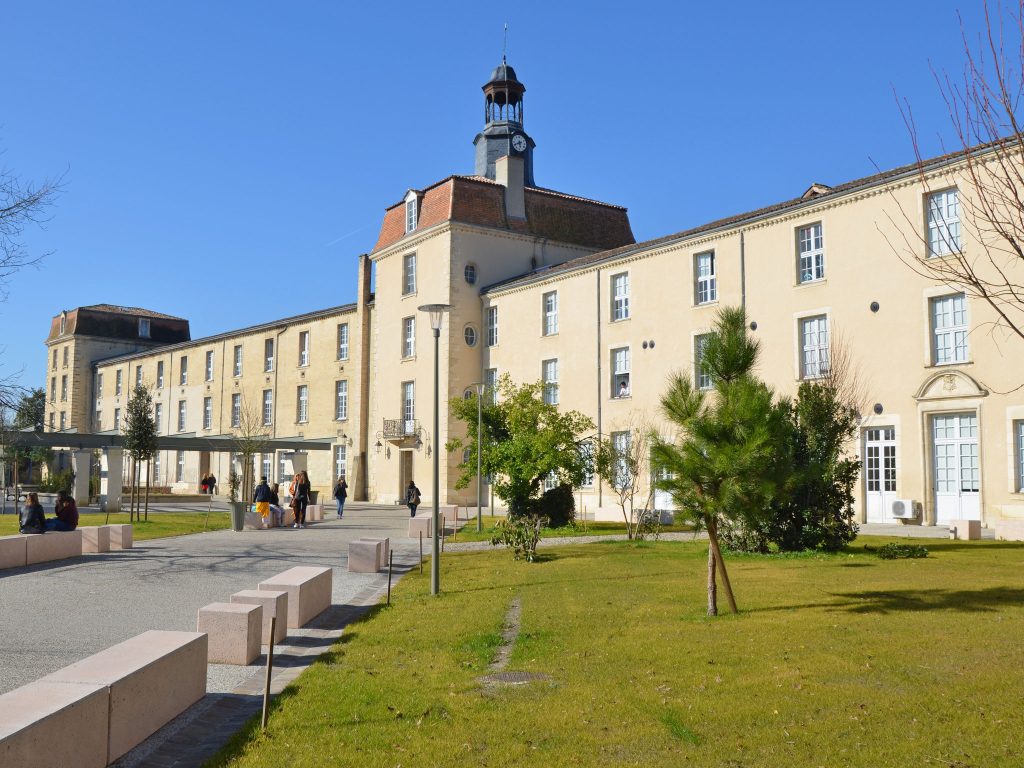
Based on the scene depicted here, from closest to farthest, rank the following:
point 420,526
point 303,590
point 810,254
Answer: point 303,590 → point 420,526 → point 810,254

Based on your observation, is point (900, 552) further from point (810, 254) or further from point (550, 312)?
point (550, 312)

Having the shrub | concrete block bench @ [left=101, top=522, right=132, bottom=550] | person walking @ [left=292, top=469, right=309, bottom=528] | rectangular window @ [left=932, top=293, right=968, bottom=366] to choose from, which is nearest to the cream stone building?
rectangular window @ [left=932, top=293, right=968, bottom=366]

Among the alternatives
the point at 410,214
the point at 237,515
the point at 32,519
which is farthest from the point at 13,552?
the point at 410,214

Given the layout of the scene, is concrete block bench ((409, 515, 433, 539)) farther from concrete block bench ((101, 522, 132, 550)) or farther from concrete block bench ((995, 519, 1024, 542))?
concrete block bench ((995, 519, 1024, 542))

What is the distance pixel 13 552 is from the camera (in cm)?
A: 1644

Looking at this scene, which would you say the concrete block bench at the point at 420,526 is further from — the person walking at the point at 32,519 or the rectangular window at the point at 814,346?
the rectangular window at the point at 814,346

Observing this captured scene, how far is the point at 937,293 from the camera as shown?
80.7ft

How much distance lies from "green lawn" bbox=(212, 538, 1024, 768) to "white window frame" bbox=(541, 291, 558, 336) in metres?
25.2

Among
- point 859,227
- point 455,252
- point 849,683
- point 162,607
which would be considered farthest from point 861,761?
point 455,252

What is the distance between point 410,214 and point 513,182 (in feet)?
17.5

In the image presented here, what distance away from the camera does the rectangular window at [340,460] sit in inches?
1980

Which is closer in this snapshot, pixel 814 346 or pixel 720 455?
pixel 720 455

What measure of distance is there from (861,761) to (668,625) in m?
4.86

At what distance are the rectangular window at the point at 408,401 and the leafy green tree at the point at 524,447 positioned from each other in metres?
13.1
